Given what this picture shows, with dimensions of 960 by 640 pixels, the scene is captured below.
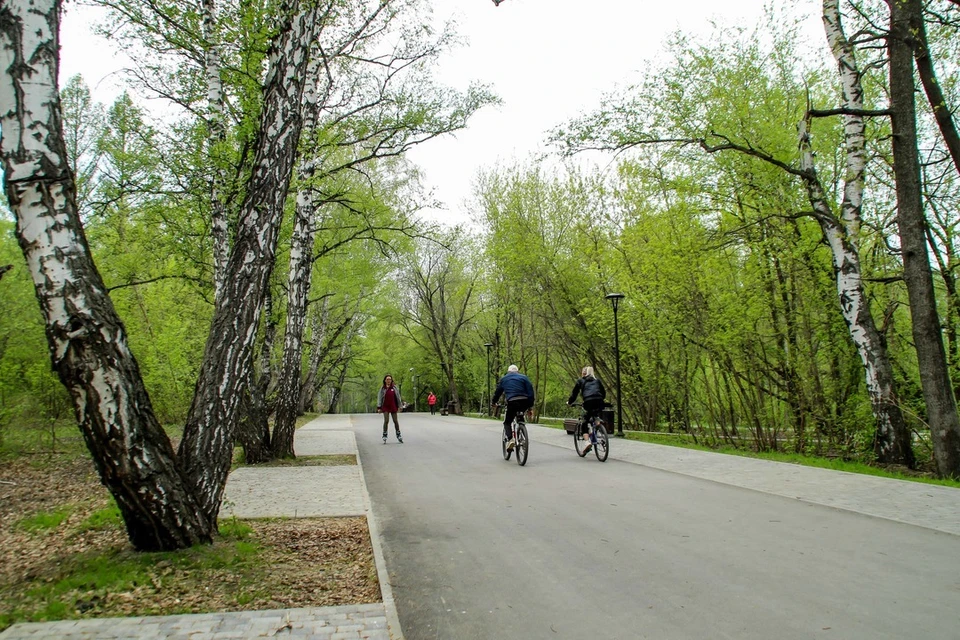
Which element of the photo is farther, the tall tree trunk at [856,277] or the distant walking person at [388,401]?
the distant walking person at [388,401]

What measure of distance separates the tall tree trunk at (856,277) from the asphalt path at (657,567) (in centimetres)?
454

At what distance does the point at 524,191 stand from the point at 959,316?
1876cm

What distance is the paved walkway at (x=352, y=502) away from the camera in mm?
3633

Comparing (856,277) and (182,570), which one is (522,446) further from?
(182,570)

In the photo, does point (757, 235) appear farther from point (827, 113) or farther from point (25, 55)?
point (25, 55)

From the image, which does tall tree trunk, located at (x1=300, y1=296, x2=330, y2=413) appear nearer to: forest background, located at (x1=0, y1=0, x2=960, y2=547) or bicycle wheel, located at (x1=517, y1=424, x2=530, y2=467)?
forest background, located at (x1=0, y1=0, x2=960, y2=547)

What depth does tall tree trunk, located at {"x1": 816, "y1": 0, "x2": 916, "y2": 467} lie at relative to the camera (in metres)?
11.3

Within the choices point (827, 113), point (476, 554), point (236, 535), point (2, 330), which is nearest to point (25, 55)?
point (236, 535)

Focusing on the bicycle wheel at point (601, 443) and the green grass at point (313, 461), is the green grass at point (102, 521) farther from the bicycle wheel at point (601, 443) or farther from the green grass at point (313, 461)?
the bicycle wheel at point (601, 443)

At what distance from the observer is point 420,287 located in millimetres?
48000

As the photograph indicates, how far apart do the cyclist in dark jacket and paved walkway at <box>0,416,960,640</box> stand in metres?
2.18

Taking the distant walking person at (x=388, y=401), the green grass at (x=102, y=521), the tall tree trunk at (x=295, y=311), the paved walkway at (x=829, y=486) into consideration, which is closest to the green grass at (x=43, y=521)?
the green grass at (x=102, y=521)

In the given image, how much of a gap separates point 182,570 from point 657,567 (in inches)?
137

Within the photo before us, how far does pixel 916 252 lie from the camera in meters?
10.5
